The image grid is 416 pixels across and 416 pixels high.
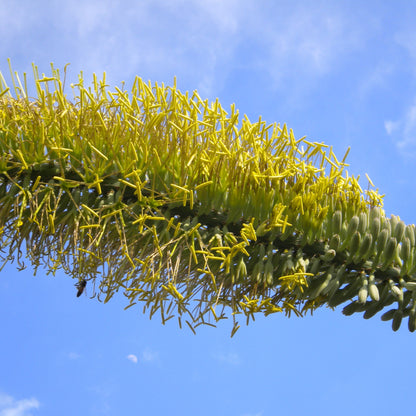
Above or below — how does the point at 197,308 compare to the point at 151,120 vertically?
below

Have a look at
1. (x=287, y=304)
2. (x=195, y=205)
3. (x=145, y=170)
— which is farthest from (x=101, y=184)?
(x=287, y=304)

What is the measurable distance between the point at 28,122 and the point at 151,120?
2.58ft

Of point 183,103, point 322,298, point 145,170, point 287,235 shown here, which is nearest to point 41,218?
point 145,170

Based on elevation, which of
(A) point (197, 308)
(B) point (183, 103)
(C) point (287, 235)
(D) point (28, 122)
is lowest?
(A) point (197, 308)

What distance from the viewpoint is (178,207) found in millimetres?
4516

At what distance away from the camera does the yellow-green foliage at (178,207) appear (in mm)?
4414

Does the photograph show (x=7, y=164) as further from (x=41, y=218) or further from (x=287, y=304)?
(x=287, y=304)

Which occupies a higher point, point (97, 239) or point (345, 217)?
point (345, 217)

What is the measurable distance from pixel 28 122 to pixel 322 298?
224 centimetres

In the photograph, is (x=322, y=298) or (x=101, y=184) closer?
(x=101, y=184)

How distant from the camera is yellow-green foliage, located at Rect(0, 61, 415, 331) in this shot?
4.41 m

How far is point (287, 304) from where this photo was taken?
184 inches

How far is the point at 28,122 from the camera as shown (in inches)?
177

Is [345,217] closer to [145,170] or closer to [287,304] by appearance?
[287,304]
